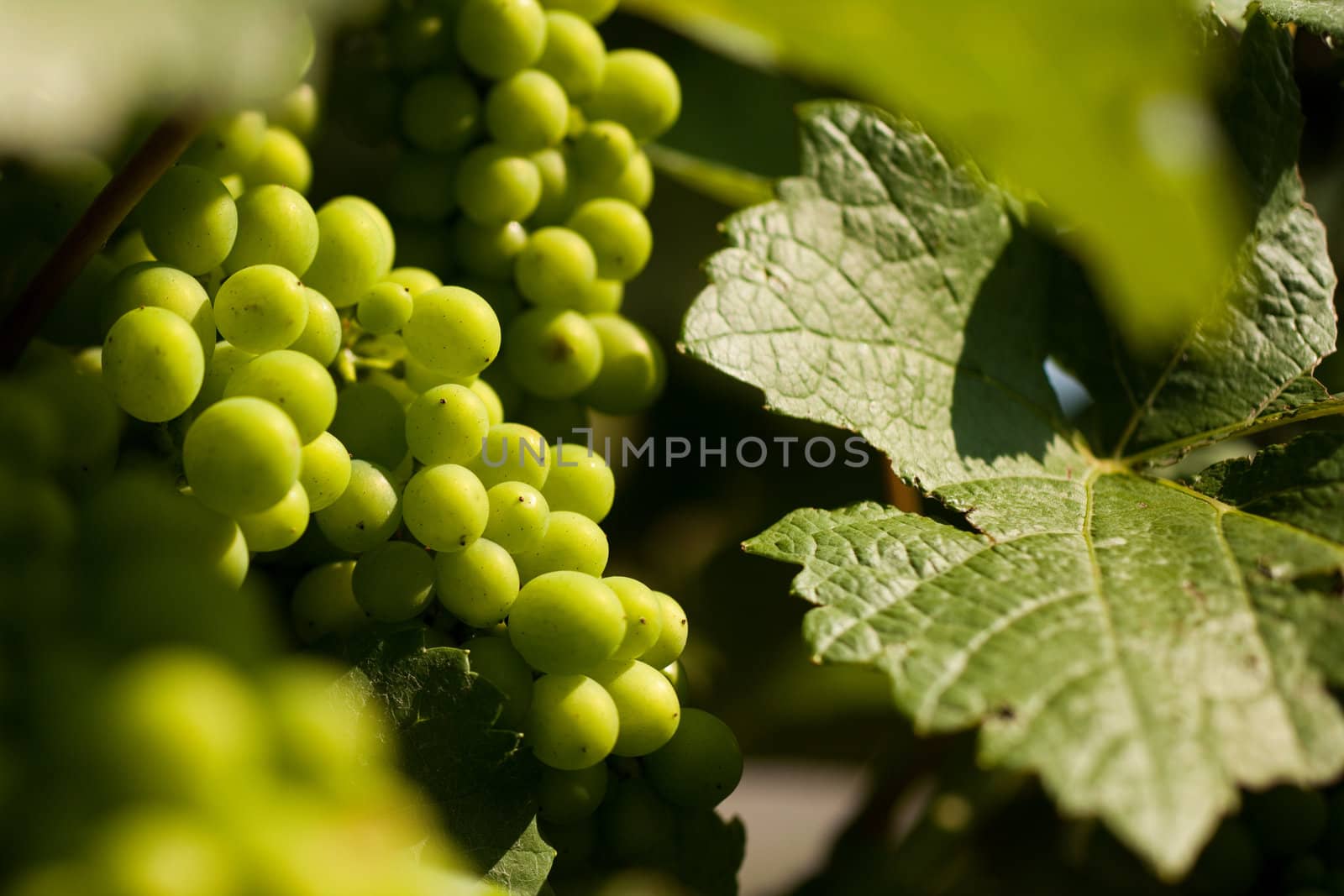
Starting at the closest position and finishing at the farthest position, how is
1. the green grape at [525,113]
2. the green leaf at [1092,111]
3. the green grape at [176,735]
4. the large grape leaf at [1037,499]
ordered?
the green grape at [176,735]
the green leaf at [1092,111]
the large grape leaf at [1037,499]
the green grape at [525,113]

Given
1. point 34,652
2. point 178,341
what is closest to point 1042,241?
point 178,341

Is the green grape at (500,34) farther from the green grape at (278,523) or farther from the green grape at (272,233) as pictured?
the green grape at (278,523)

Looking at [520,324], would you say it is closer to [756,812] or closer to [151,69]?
[151,69]

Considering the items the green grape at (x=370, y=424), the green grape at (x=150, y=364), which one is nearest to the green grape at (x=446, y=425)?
the green grape at (x=370, y=424)

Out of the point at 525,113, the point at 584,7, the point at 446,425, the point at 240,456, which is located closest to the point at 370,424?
the point at 446,425

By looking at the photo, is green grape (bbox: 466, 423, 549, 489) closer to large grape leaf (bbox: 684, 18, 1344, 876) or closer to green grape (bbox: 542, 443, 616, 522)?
green grape (bbox: 542, 443, 616, 522)

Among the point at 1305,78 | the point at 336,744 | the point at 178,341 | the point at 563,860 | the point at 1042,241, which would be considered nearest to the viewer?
the point at 336,744

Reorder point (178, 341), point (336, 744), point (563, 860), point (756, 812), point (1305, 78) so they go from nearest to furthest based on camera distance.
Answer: point (336, 744) → point (178, 341) → point (563, 860) → point (1305, 78) → point (756, 812)
